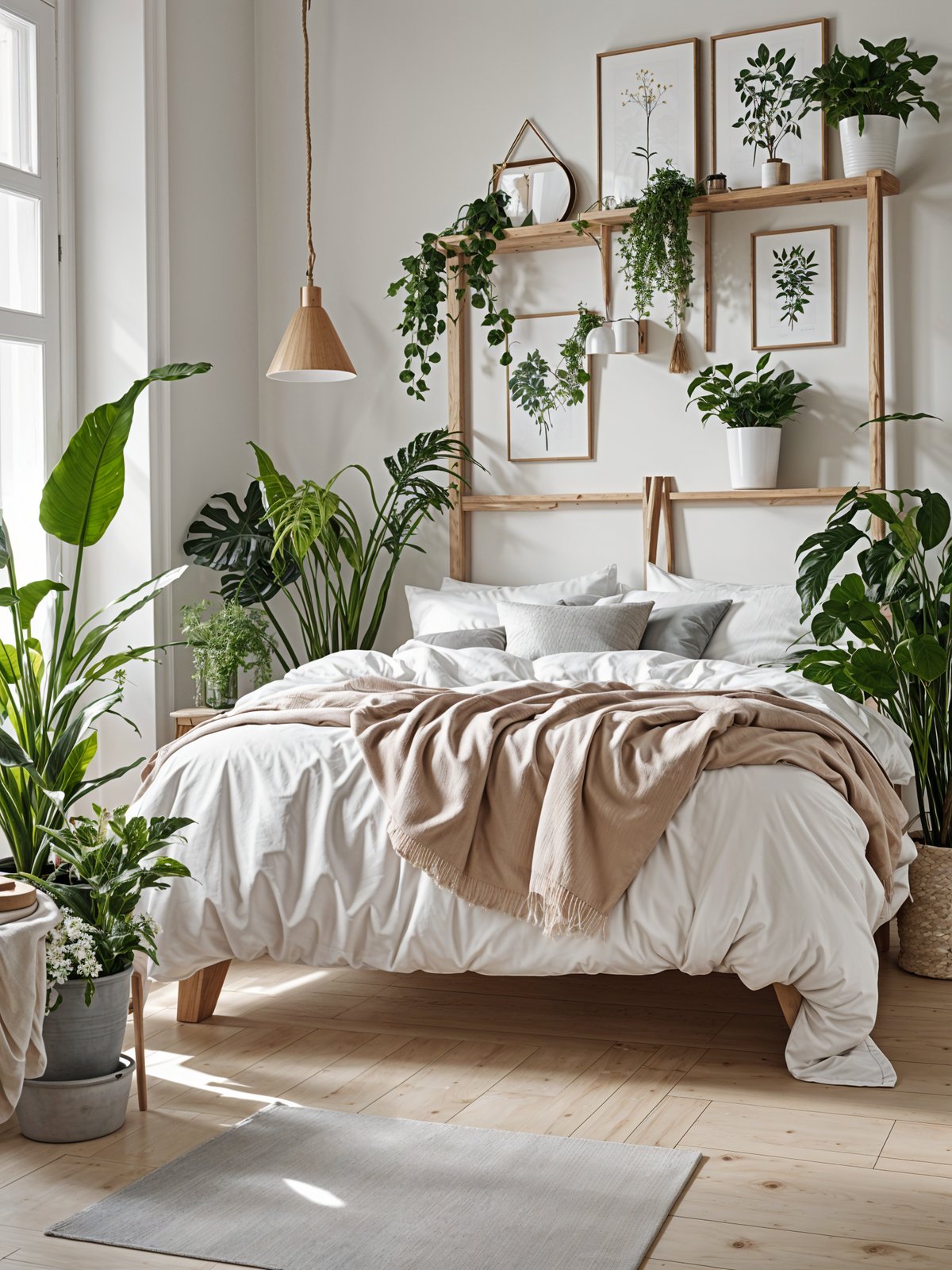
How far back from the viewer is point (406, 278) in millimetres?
5277

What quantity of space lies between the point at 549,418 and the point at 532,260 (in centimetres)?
60

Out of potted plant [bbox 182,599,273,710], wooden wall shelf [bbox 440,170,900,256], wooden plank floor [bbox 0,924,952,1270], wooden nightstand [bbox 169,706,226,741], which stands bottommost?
wooden plank floor [bbox 0,924,952,1270]

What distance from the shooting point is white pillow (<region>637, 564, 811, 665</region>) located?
4398 mm

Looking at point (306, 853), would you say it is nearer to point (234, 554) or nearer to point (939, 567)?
point (234, 554)

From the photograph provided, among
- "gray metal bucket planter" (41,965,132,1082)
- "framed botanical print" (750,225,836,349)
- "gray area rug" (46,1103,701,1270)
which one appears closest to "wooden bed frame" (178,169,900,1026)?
"framed botanical print" (750,225,836,349)

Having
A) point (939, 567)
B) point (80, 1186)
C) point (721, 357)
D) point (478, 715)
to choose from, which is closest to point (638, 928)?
point (478, 715)

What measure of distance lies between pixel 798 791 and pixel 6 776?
1.82 m

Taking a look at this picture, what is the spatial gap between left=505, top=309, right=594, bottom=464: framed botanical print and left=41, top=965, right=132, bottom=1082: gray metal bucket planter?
3.02 m

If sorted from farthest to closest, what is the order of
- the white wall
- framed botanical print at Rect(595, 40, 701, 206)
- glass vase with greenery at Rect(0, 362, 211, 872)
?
framed botanical print at Rect(595, 40, 701, 206) → the white wall → glass vase with greenery at Rect(0, 362, 211, 872)

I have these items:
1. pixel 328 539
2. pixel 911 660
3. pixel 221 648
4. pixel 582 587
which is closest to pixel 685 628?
pixel 582 587

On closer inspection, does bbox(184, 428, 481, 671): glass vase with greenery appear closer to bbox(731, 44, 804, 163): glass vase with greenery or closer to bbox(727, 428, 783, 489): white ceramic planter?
bbox(727, 428, 783, 489): white ceramic planter

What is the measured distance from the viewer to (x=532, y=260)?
524cm

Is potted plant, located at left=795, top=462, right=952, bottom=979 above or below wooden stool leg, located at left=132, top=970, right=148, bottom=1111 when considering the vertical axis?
above

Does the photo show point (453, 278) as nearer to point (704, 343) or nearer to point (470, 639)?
point (704, 343)
